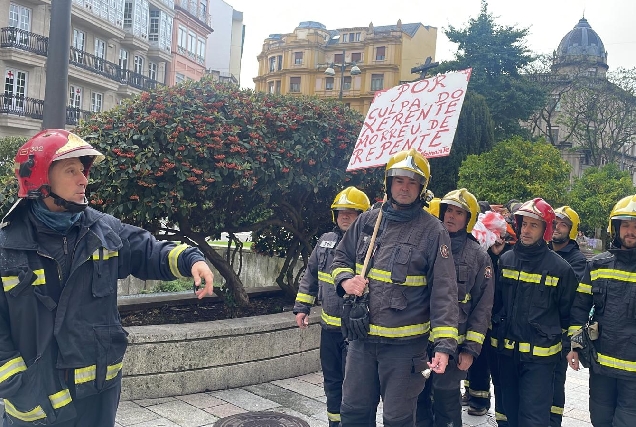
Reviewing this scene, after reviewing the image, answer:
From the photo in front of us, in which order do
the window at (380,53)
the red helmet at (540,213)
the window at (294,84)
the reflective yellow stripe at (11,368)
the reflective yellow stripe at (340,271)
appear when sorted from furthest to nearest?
the window at (294,84) → the window at (380,53) → the red helmet at (540,213) → the reflective yellow stripe at (340,271) → the reflective yellow stripe at (11,368)

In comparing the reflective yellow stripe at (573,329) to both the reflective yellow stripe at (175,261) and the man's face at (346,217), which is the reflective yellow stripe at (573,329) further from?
the reflective yellow stripe at (175,261)

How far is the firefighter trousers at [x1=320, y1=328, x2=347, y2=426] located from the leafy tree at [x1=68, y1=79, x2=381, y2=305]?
Result: 1835 millimetres

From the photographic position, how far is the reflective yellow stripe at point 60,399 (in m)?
2.59

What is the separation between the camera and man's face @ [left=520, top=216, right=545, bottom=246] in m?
4.60

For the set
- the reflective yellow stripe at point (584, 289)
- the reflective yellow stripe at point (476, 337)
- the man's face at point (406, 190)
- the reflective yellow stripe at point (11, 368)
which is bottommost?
the reflective yellow stripe at point (476, 337)

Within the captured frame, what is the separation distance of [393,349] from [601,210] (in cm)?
3359

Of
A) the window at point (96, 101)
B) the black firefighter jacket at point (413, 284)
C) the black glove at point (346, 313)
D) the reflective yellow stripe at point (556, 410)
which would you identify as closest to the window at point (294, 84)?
the window at point (96, 101)

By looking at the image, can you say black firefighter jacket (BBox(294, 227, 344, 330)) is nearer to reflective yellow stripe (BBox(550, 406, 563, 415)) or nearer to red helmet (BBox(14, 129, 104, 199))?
reflective yellow stripe (BBox(550, 406, 563, 415))

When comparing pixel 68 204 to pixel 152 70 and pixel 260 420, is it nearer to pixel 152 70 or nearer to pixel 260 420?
pixel 260 420

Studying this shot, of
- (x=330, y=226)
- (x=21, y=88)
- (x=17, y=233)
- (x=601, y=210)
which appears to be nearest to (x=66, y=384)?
(x=17, y=233)

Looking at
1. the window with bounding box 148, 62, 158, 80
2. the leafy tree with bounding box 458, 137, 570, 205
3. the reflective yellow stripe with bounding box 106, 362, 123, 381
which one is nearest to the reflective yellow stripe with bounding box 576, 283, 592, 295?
the reflective yellow stripe with bounding box 106, 362, 123, 381

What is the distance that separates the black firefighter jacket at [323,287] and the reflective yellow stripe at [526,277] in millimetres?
1353

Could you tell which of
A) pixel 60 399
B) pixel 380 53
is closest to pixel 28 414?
pixel 60 399

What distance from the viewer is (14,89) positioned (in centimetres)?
2945
